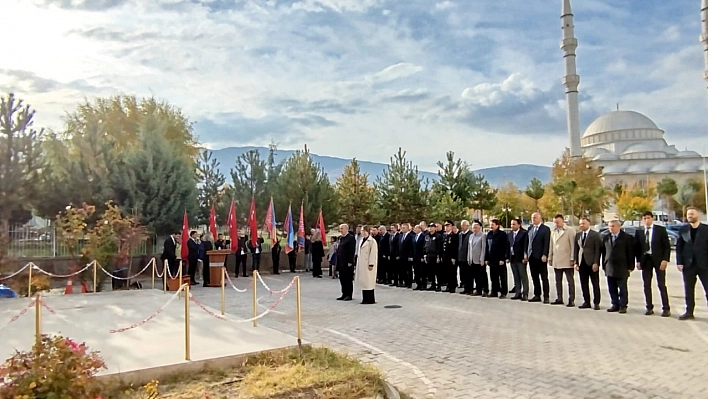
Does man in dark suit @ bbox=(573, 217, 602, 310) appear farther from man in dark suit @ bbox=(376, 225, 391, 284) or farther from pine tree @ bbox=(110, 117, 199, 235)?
pine tree @ bbox=(110, 117, 199, 235)

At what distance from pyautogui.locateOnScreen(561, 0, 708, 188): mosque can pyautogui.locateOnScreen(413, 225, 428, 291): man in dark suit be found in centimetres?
6075

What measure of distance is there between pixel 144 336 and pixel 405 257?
9.37 metres

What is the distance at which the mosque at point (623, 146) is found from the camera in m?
71.4

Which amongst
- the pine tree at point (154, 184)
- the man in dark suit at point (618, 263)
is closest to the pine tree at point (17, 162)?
the pine tree at point (154, 184)

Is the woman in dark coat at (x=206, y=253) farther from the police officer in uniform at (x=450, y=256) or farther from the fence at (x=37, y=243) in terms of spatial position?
the police officer in uniform at (x=450, y=256)

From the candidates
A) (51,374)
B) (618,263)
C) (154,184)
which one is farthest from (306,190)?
(51,374)

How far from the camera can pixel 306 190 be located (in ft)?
83.8

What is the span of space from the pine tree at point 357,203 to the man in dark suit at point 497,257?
1195 centimetres

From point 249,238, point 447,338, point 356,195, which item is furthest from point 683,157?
point 447,338

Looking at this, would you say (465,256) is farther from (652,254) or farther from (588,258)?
(652,254)

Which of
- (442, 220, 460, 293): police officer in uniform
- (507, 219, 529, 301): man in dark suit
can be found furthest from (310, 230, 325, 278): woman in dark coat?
(507, 219, 529, 301): man in dark suit

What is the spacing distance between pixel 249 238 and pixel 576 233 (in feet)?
42.6

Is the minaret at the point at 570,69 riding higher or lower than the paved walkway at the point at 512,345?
higher

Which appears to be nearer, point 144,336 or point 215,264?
point 144,336
